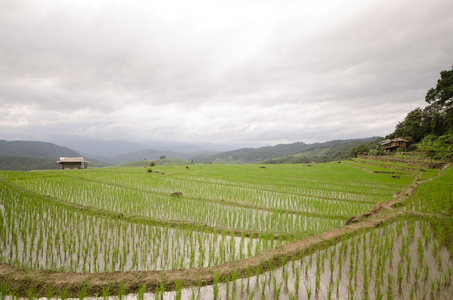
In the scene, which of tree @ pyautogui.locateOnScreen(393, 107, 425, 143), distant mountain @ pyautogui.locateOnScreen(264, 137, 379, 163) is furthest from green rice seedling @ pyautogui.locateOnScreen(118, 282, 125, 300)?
distant mountain @ pyautogui.locateOnScreen(264, 137, 379, 163)

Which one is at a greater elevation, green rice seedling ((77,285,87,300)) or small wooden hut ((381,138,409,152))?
small wooden hut ((381,138,409,152))

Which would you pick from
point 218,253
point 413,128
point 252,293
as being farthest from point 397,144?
point 252,293

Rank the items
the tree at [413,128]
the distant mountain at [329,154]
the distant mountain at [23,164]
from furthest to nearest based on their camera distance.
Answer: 1. the distant mountain at [23,164]
2. the distant mountain at [329,154]
3. the tree at [413,128]

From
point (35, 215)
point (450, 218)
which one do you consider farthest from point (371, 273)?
point (35, 215)

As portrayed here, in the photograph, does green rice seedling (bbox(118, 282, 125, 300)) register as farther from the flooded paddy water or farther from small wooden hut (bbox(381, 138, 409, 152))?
small wooden hut (bbox(381, 138, 409, 152))

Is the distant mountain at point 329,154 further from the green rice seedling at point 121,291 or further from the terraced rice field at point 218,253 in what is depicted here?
the green rice seedling at point 121,291

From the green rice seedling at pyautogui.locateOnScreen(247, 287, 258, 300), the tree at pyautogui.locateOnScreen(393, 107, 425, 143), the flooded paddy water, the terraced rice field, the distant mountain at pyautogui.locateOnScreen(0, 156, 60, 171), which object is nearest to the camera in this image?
the green rice seedling at pyautogui.locateOnScreen(247, 287, 258, 300)

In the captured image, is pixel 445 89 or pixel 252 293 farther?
pixel 445 89

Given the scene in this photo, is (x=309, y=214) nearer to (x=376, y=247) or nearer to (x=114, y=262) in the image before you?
(x=376, y=247)

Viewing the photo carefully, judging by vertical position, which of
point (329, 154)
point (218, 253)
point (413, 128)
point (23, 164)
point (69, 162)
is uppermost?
point (413, 128)

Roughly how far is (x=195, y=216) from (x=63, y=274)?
372cm

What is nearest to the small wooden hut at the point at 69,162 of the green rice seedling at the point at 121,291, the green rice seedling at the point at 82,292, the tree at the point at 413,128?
the green rice seedling at the point at 82,292

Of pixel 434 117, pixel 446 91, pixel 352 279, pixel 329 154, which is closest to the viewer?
pixel 352 279

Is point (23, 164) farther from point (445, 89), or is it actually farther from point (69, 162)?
point (445, 89)
